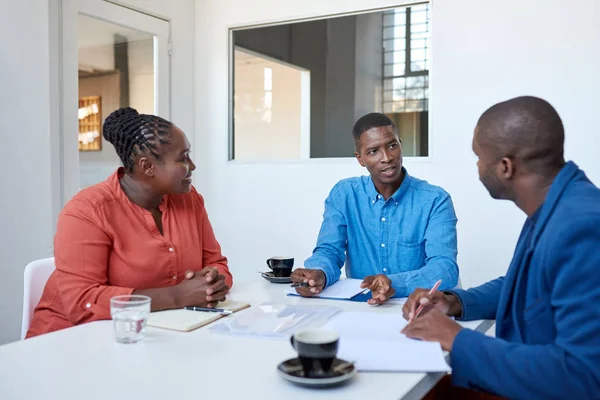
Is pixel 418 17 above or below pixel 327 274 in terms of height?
above

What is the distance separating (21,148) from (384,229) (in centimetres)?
191

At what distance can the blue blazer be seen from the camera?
0.98 metres

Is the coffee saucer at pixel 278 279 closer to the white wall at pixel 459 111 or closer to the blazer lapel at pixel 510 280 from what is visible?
the blazer lapel at pixel 510 280

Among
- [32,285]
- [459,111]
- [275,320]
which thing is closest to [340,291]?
[275,320]

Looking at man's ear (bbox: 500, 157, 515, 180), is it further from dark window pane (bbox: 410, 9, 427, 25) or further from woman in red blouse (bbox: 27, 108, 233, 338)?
dark window pane (bbox: 410, 9, 427, 25)

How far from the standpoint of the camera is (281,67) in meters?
3.95

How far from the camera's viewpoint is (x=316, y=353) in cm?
99

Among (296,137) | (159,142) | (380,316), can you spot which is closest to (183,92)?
(296,137)

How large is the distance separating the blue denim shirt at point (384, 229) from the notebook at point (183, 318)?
Result: 1.70ft

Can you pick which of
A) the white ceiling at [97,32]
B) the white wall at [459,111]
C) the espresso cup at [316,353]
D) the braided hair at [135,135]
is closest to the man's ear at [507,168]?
the espresso cup at [316,353]

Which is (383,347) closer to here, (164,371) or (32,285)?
(164,371)

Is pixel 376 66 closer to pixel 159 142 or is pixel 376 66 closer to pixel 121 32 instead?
pixel 121 32

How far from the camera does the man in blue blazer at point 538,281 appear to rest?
985 mm

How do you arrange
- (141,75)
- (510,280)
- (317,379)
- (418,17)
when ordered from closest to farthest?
1. (317,379)
2. (510,280)
3. (418,17)
4. (141,75)
